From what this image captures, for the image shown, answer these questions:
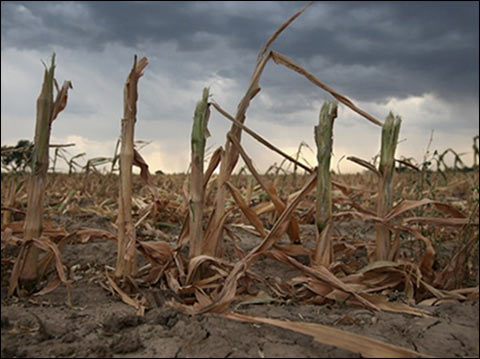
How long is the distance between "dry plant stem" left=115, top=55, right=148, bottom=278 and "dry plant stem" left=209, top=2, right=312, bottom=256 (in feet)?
1.14

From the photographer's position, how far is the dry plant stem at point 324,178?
7.00 ft

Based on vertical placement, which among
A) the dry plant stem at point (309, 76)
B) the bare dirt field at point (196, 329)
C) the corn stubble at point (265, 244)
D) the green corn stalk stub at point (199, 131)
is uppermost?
the dry plant stem at point (309, 76)

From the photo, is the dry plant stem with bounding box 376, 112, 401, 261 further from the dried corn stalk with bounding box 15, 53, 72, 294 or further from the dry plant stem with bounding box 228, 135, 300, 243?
the dried corn stalk with bounding box 15, 53, 72, 294

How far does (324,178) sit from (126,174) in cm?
84

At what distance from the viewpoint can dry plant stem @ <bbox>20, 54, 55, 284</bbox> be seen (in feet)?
6.93

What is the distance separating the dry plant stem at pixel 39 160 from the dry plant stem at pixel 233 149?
736 millimetres

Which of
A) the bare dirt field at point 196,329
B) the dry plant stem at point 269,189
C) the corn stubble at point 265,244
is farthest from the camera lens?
the dry plant stem at point 269,189

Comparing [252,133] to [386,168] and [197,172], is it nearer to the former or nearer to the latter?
[197,172]

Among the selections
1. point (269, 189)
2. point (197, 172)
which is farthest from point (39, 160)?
point (269, 189)

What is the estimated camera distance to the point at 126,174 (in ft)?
6.95

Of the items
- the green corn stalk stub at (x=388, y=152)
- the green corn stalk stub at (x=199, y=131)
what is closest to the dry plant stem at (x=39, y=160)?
the green corn stalk stub at (x=199, y=131)

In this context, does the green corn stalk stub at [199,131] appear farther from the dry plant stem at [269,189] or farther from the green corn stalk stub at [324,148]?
the green corn stalk stub at [324,148]

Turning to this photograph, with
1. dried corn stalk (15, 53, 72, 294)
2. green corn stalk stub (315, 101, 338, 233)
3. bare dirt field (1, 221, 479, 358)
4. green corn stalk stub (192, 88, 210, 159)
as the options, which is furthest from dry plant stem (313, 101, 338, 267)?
dried corn stalk (15, 53, 72, 294)

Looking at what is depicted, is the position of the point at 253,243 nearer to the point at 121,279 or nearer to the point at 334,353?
the point at 121,279
